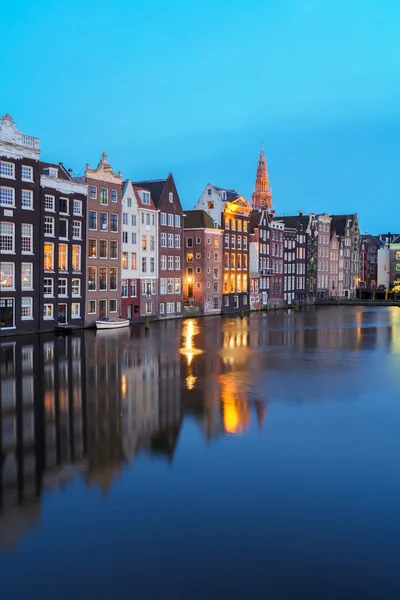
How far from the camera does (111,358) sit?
43.1m

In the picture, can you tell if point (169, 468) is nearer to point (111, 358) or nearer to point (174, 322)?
point (111, 358)

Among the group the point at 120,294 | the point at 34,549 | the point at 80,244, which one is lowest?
the point at 34,549

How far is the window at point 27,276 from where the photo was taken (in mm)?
59772

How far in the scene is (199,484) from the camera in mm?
17844

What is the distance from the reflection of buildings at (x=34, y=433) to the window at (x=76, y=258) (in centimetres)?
2571

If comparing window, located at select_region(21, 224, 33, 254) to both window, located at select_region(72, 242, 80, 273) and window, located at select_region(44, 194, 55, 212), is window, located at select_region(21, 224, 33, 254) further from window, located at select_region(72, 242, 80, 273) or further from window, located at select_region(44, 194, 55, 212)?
window, located at select_region(72, 242, 80, 273)

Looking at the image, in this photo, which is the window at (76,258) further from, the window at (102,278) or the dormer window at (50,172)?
the dormer window at (50,172)

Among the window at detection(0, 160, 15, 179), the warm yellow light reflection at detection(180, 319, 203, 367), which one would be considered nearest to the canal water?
the warm yellow light reflection at detection(180, 319, 203, 367)

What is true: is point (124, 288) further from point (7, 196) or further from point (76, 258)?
point (7, 196)

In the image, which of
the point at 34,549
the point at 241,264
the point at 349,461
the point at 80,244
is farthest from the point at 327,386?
the point at 241,264

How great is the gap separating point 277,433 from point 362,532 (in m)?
8.67

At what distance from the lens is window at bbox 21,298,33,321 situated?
59594 mm

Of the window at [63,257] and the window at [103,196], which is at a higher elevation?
the window at [103,196]

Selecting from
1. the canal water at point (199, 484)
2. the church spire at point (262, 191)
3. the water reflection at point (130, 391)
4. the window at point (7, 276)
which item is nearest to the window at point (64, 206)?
the window at point (7, 276)
